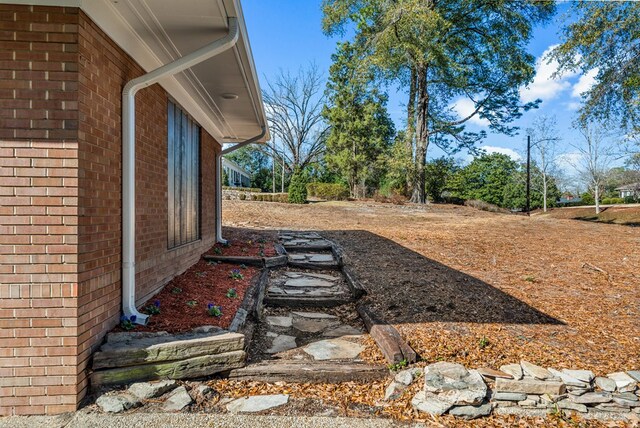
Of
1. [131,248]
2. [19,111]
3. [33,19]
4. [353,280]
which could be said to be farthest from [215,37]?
[353,280]

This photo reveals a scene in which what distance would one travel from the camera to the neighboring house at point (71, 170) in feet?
7.48

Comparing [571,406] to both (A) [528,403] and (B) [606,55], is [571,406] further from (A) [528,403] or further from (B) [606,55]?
(B) [606,55]

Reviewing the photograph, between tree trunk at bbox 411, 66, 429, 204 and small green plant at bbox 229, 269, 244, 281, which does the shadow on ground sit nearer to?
small green plant at bbox 229, 269, 244, 281

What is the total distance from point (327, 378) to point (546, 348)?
1.94 metres

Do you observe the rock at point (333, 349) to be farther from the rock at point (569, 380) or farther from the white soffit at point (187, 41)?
the white soffit at point (187, 41)

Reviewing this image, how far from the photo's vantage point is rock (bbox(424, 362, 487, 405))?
248 cm

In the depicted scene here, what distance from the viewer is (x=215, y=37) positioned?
313 cm

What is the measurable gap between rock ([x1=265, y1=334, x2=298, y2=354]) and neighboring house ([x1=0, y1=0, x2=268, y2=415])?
1.15m

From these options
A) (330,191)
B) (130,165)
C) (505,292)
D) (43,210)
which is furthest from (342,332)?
(330,191)

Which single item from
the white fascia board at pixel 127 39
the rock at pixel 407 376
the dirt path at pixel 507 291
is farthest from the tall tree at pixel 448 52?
the rock at pixel 407 376

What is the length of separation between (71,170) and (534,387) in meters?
3.44

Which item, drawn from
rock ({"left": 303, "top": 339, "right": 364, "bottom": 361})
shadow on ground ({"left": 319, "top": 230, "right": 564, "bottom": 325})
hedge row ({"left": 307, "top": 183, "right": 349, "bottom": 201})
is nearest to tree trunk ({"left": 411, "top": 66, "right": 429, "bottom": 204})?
hedge row ({"left": 307, "top": 183, "right": 349, "bottom": 201})

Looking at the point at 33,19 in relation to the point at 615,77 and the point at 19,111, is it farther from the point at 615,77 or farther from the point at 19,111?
the point at 615,77

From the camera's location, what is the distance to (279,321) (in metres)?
4.02
